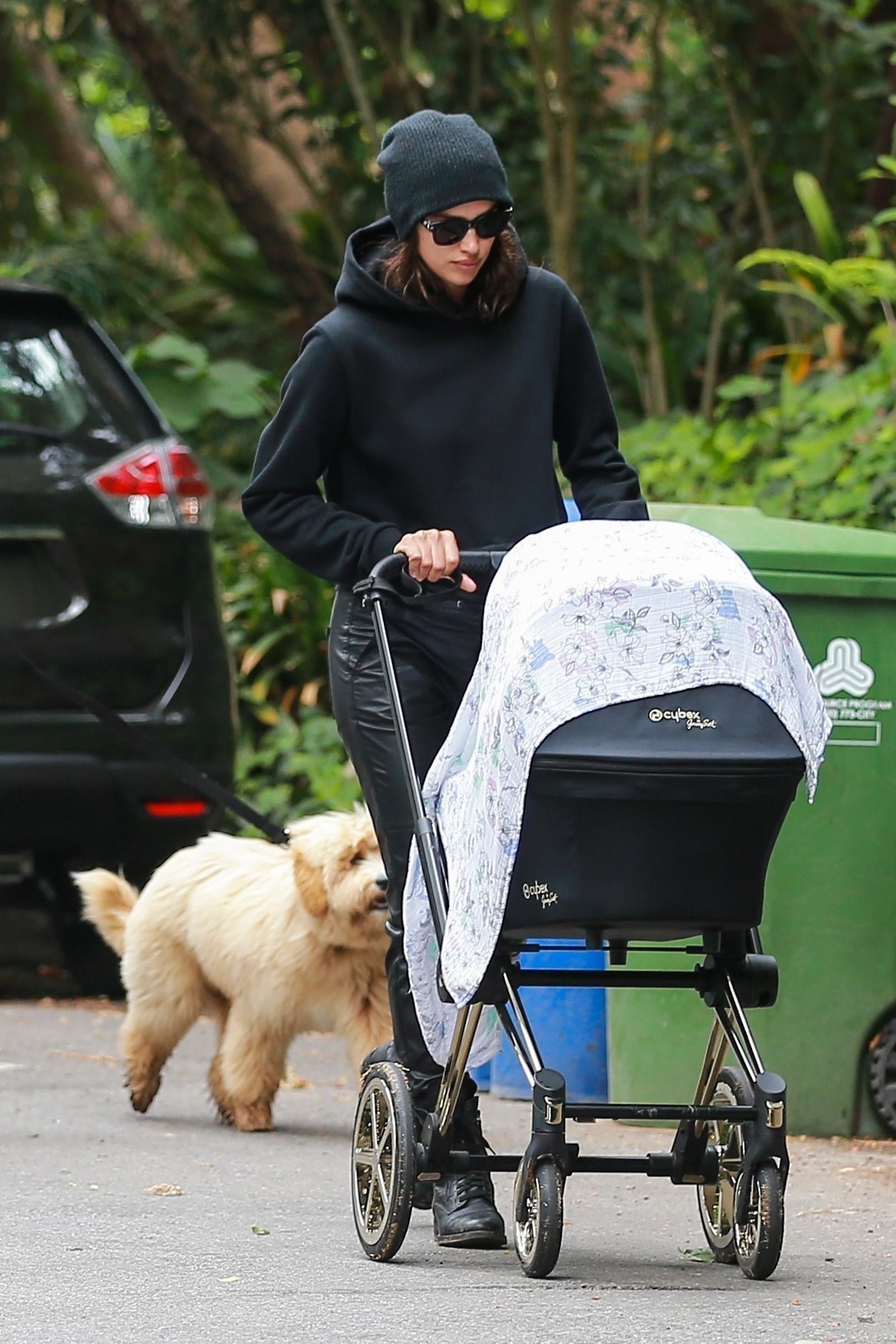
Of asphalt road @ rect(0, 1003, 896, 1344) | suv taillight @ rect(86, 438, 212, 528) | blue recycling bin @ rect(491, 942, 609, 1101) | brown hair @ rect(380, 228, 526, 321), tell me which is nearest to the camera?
asphalt road @ rect(0, 1003, 896, 1344)

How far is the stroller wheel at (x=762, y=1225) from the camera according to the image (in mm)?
3539

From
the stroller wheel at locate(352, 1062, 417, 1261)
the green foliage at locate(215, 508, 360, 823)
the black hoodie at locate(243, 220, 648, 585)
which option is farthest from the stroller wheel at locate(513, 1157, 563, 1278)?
the green foliage at locate(215, 508, 360, 823)

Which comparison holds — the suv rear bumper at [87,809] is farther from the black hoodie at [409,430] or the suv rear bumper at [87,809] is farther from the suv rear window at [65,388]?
the black hoodie at [409,430]

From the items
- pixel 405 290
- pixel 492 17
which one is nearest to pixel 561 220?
pixel 492 17

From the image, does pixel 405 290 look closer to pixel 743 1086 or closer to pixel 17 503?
pixel 743 1086

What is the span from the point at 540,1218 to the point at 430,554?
1.08m

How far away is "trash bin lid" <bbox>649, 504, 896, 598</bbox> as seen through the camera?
5262mm

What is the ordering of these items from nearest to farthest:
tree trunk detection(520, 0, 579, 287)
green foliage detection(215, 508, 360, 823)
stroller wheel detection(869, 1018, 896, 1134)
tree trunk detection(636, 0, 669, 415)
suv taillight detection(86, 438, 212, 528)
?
stroller wheel detection(869, 1018, 896, 1134) < suv taillight detection(86, 438, 212, 528) < green foliage detection(215, 508, 360, 823) < tree trunk detection(520, 0, 579, 287) < tree trunk detection(636, 0, 669, 415)

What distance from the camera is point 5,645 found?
21.1ft

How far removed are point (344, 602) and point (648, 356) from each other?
6.85 m

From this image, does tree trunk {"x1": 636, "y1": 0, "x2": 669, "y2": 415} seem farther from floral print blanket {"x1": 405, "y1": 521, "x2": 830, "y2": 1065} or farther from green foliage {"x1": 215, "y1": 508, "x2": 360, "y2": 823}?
floral print blanket {"x1": 405, "y1": 521, "x2": 830, "y2": 1065}

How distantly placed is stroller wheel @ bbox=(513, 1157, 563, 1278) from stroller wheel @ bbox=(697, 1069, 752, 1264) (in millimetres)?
338

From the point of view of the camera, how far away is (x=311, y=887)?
213 inches

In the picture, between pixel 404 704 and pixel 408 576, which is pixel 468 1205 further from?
pixel 408 576
